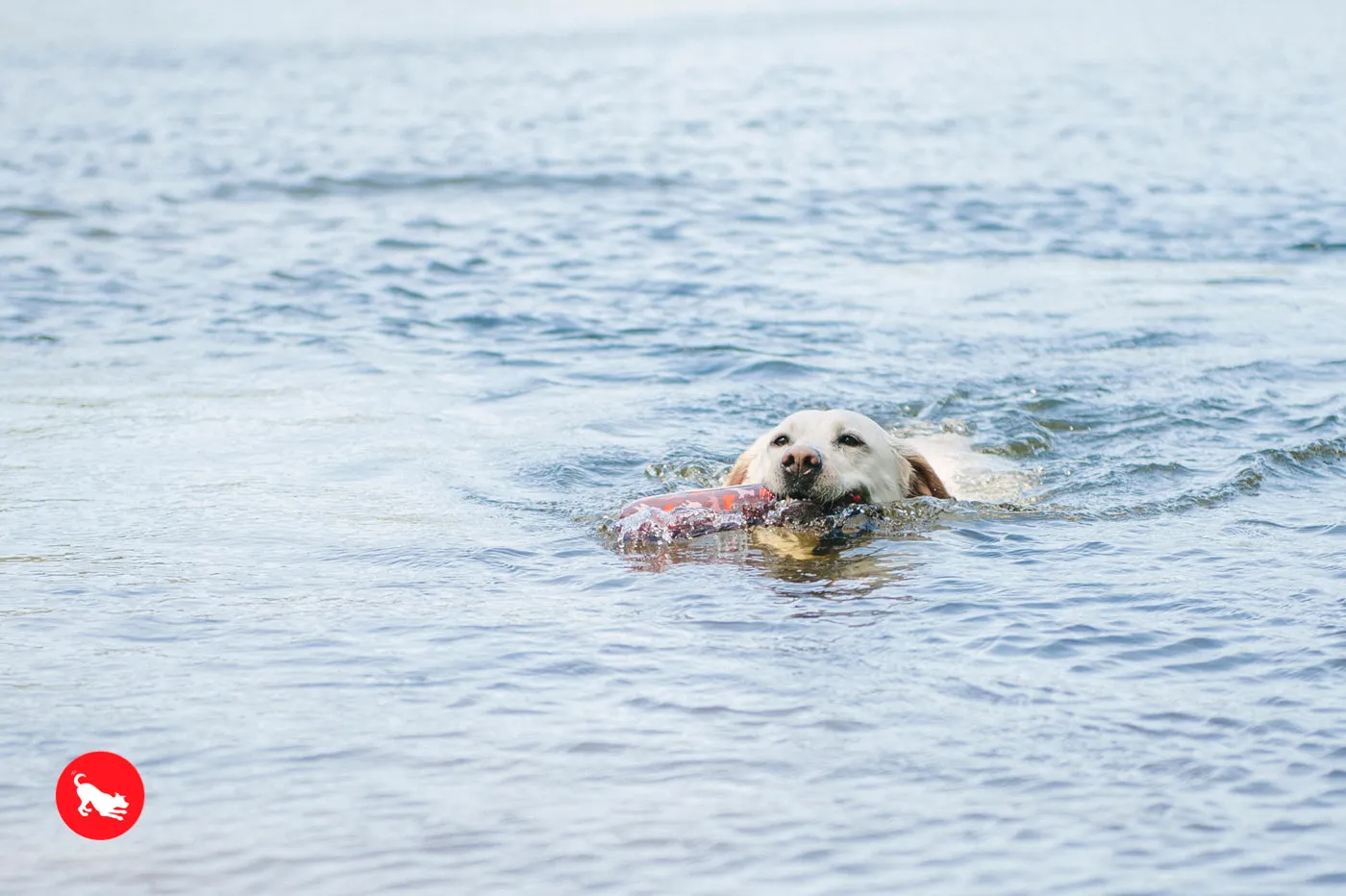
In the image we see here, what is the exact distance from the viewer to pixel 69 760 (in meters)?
4.64

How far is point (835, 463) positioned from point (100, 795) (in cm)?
368

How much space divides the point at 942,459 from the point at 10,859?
18.4 feet

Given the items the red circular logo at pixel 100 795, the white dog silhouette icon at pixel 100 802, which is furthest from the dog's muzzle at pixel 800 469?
the white dog silhouette icon at pixel 100 802

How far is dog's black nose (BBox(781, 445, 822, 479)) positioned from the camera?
269 inches

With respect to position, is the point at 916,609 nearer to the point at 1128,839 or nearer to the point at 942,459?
the point at 1128,839

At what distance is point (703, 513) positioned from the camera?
6.89 meters

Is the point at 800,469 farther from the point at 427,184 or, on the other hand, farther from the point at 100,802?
the point at 427,184

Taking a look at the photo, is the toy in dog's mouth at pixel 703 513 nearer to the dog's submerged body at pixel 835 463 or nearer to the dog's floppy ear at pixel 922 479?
the dog's submerged body at pixel 835 463

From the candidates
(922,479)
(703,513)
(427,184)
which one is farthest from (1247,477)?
(427,184)

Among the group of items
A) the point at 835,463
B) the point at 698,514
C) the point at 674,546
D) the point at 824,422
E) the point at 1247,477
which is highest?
the point at 824,422

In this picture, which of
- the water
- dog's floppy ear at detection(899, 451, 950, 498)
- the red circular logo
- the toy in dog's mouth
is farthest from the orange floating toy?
the red circular logo

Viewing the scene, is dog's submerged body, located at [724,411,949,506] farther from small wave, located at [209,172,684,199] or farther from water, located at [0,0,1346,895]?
small wave, located at [209,172,684,199]

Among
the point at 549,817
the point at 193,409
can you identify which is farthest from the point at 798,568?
the point at 193,409

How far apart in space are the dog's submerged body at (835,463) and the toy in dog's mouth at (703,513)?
0.30ft
